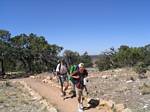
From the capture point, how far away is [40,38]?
2302 inches

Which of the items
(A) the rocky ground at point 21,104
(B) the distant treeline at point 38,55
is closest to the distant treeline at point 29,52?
(B) the distant treeline at point 38,55

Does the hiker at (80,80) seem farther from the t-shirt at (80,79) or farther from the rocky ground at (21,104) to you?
the rocky ground at (21,104)

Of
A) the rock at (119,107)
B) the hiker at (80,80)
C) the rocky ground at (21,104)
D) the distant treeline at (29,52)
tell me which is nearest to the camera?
the rock at (119,107)

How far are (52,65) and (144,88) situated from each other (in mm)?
45334

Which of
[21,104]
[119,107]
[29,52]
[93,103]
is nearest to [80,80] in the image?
[93,103]

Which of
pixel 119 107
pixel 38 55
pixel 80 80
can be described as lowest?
pixel 119 107

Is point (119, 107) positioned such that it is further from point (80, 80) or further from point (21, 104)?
point (21, 104)

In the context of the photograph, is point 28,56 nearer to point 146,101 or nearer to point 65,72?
point 65,72

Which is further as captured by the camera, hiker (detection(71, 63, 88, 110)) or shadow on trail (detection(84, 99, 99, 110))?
shadow on trail (detection(84, 99, 99, 110))

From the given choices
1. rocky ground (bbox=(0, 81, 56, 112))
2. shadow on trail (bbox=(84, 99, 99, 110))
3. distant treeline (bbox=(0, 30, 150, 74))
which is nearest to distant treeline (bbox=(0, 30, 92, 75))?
distant treeline (bbox=(0, 30, 150, 74))

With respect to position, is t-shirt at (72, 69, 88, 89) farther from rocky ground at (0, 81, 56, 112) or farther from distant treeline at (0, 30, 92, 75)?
distant treeline at (0, 30, 92, 75)

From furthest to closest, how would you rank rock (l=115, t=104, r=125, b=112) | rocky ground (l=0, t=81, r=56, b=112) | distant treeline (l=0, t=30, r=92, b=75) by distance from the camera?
1. distant treeline (l=0, t=30, r=92, b=75)
2. rocky ground (l=0, t=81, r=56, b=112)
3. rock (l=115, t=104, r=125, b=112)

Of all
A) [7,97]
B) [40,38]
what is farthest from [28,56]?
[7,97]

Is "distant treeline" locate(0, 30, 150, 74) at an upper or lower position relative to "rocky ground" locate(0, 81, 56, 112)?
upper
